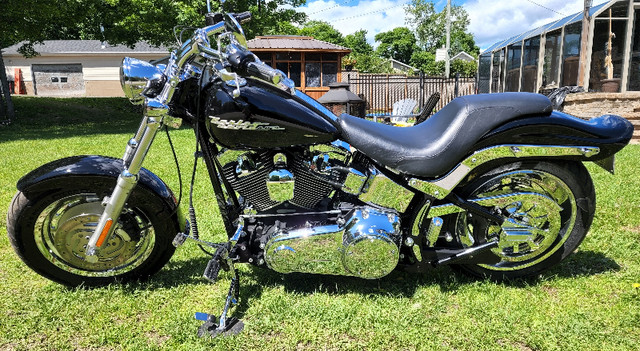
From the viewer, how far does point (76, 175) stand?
2533 mm

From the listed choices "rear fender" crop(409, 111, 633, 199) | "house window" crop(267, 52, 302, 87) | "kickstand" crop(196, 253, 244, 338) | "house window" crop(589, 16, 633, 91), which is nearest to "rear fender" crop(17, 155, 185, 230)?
"kickstand" crop(196, 253, 244, 338)

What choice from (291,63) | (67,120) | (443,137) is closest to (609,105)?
(443,137)

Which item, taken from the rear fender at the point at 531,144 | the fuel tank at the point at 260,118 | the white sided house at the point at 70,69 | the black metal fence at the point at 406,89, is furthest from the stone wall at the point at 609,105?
the white sided house at the point at 70,69

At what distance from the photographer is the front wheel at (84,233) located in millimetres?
2592

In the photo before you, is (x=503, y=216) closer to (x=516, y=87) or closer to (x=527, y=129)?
(x=527, y=129)

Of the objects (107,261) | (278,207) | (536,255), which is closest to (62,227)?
(107,261)

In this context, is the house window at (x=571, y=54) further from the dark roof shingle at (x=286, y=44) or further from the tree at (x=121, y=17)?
the dark roof shingle at (x=286, y=44)

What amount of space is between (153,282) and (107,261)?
331mm

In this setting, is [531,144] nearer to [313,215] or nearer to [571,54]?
[313,215]

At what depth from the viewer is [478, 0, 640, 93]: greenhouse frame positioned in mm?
10922

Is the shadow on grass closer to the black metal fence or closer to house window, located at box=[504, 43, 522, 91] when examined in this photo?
the black metal fence

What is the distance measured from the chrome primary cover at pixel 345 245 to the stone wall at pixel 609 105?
854cm

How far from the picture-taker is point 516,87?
51.8 ft

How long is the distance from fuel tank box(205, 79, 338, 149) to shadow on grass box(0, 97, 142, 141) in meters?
9.44
